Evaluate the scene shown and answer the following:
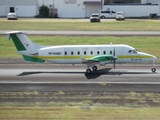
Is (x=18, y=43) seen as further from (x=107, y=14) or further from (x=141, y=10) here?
(x=141, y=10)

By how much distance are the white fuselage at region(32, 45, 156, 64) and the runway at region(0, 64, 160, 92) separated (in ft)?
3.47

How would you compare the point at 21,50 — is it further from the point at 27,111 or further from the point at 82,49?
the point at 27,111

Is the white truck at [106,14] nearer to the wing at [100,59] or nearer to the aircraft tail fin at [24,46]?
the aircraft tail fin at [24,46]

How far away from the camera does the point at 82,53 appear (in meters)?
32.9

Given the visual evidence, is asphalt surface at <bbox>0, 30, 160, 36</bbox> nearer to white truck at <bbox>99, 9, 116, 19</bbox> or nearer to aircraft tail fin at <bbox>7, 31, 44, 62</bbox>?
aircraft tail fin at <bbox>7, 31, 44, 62</bbox>

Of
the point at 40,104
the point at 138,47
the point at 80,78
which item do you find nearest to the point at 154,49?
the point at 138,47

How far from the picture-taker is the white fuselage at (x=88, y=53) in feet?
107

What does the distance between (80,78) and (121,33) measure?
96.6 feet

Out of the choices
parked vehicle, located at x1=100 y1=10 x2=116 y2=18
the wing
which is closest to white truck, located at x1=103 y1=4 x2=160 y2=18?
parked vehicle, located at x1=100 y1=10 x2=116 y2=18

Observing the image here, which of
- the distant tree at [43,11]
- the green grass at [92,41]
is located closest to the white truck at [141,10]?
the distant tree at [43,11]

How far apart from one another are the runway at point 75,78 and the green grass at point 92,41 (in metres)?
10.4

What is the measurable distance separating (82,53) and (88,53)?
48 centimetres

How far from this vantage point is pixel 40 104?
22656 millimetres

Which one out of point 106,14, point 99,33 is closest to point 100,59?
point 99,33
